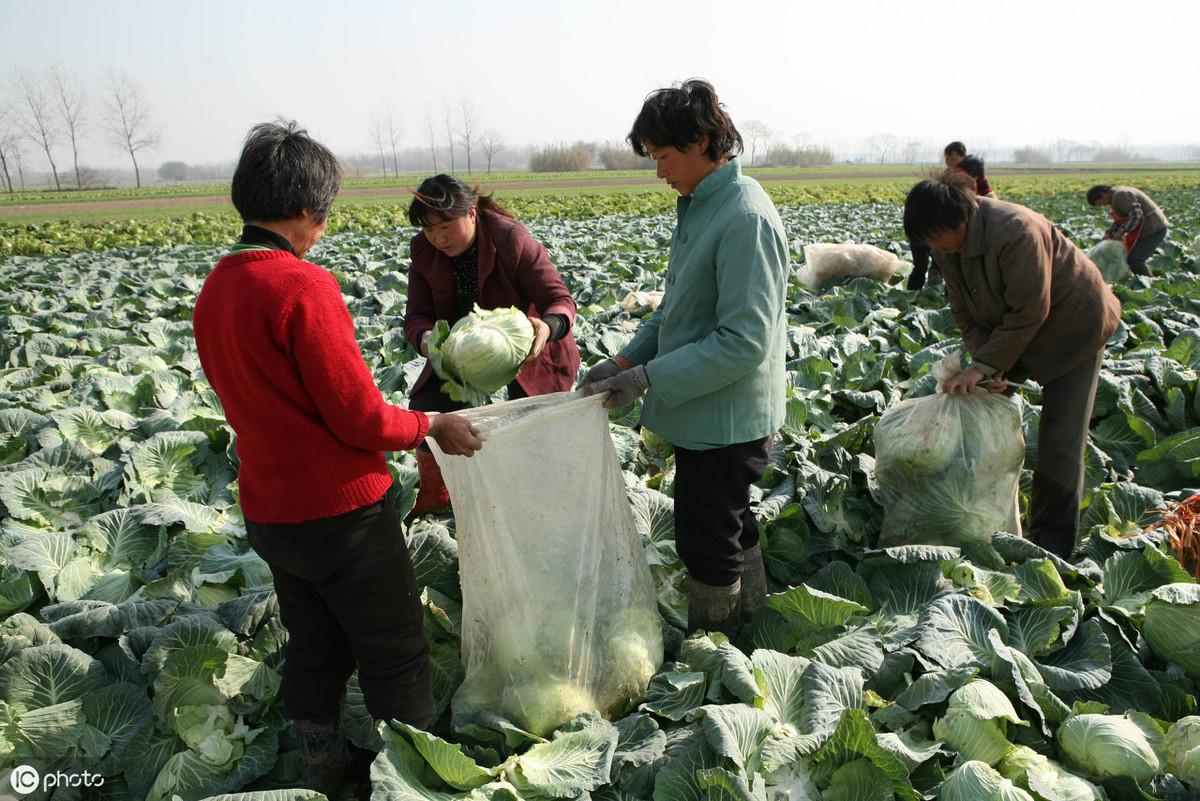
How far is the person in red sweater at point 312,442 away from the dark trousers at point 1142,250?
10.4 m

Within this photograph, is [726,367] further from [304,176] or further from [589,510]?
[304,176]

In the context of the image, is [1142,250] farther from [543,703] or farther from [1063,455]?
[543,703]

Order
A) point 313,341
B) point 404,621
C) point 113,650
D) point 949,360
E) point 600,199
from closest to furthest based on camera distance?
1. point 313,341
2. point 404,621
3. point 113,650
4. point 949,360
5. point 600,199

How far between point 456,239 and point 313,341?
151 cm

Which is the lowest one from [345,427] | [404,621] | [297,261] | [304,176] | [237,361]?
[404,621]

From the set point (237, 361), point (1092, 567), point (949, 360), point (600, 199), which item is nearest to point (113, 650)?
point (237, 361)

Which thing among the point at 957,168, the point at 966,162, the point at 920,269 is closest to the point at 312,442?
the point at 957,168

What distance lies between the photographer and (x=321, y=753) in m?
2.34

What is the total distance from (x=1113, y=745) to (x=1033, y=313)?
166 centimetres

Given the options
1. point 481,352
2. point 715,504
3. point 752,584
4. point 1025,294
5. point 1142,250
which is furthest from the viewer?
point 1142,250

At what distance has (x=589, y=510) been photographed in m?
2.45

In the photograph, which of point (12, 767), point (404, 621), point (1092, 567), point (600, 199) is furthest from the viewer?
point (600, 199)

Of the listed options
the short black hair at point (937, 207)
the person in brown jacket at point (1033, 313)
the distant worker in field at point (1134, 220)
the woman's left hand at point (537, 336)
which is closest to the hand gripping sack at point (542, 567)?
the woman's left hand at point (537, 336)

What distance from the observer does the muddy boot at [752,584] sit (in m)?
2.90
